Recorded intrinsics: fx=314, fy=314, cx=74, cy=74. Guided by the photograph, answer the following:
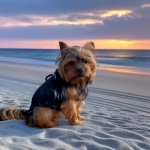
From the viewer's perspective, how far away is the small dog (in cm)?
518

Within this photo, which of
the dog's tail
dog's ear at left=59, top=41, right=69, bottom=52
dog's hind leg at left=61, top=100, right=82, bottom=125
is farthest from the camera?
the dog's tail

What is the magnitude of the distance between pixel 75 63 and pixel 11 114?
1.59 m

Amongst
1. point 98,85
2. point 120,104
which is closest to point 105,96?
point 120,104

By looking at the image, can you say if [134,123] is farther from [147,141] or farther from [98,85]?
[98,85]

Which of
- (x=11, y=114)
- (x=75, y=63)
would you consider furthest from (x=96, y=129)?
(x=11, y=114)

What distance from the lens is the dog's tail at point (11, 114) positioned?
18.5 ft

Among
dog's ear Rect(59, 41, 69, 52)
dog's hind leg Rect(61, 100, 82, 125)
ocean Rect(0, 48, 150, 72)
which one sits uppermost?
dog's ear Rect(59, 41, 69, 52)

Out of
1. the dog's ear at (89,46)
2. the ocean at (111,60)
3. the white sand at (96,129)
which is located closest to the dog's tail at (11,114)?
the white sand at (96,129)

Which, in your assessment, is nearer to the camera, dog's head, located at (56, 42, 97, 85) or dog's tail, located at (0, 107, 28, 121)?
dog's head, located at (56, 42, 97, 85)

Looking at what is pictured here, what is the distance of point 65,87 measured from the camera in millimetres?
5289

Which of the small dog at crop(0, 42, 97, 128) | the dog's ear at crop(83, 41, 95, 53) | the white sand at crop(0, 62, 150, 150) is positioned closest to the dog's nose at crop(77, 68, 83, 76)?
the small dog at crop(0, 42, 97, 128)

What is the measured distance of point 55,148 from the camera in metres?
4.23

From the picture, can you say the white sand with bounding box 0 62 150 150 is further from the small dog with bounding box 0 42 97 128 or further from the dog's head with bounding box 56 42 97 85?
the dog's head with bounding box 56 42 97 85

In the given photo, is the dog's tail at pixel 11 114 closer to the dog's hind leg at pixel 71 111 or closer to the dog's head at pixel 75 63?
the dog's hind leg at pixel 71 111
